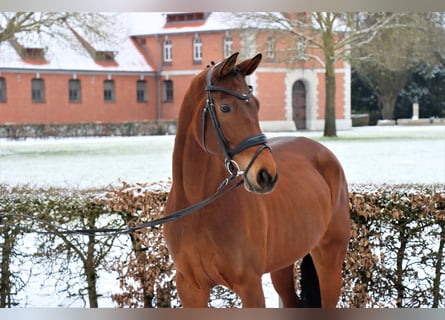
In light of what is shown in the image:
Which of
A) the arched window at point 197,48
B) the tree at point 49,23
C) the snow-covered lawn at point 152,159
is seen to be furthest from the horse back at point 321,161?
the arched window at point 197,48

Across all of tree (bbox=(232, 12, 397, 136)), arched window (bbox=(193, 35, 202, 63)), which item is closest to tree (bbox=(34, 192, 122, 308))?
tree (bbox=(232, 12, 397, 136))

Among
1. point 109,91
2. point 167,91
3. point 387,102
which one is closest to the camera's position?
point 387,102

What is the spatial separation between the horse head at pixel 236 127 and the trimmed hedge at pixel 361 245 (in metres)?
2.04

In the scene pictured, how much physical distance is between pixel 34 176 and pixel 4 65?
5.27m

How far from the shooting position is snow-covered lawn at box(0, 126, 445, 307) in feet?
46.3

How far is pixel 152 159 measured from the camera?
1561cm

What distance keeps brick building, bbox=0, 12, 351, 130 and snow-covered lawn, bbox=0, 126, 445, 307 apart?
5.18ft

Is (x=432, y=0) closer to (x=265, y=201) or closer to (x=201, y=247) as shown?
(x=265, y=201)

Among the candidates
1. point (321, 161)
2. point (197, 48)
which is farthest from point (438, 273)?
point (197, 48)

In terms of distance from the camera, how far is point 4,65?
727 inches

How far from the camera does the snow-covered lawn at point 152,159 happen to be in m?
14.1

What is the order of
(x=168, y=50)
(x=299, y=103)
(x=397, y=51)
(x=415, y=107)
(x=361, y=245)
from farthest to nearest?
1. (x=168, y=50)
2. (x=299, y=103)
3. (x=397, y=51)
4. (x=415, y=107)
5. (x=361, y=245)

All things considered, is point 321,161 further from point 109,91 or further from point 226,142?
point 109,91

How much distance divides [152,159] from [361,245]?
11.3m
